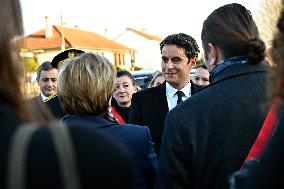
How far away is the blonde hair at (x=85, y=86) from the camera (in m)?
2.65

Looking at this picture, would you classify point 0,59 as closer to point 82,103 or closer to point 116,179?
point 116,179

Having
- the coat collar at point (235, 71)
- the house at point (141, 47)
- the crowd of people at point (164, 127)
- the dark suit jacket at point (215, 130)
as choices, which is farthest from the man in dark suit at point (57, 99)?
the house at point (141, 47)

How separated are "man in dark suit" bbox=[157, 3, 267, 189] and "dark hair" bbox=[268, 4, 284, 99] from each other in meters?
0.97

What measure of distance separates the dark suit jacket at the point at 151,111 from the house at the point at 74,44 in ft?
179

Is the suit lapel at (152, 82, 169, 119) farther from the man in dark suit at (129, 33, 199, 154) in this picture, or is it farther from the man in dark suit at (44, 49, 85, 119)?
the man in dark suit at (44, 49, 85, 119)

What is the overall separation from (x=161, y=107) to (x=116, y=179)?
3.21m

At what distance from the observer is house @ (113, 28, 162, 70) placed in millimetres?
83938

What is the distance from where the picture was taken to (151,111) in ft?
13.8

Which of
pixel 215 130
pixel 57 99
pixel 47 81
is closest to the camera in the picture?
pixel 215 130

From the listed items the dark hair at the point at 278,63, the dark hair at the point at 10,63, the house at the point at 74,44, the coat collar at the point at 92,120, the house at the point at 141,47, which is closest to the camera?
the dark hair at the point at 10,63

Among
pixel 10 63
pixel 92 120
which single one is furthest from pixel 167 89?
pixel 10 63

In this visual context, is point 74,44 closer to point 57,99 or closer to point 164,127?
point 57,99

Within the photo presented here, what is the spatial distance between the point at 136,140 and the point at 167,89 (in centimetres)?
177

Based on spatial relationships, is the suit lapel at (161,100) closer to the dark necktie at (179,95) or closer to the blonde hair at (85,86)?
the dark necktie at (179,95)
